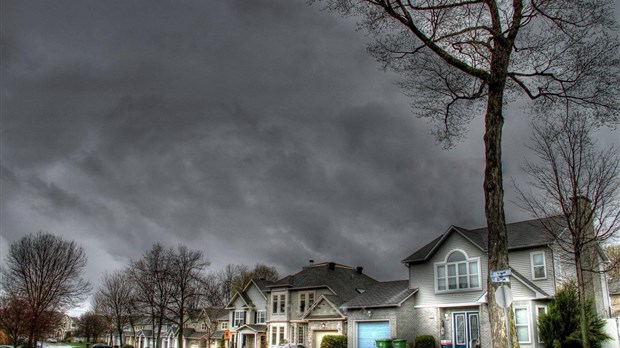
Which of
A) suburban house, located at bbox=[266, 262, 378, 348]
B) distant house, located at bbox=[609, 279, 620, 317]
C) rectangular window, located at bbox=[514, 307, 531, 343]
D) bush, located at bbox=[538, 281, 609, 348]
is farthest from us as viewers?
distant house, located at bbox=[609, 279, 620, 317]

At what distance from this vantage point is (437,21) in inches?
571

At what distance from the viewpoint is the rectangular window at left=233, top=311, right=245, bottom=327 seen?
57938 mm

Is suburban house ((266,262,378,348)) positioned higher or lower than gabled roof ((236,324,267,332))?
higher

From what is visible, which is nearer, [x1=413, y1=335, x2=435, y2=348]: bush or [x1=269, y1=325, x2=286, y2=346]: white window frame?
[x1=413, y1=335, x2=435, y2=348]: bush

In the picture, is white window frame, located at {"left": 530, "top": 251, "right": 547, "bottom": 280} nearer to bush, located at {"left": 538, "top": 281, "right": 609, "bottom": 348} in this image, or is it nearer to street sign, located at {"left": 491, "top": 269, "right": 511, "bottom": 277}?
bush, located at {"left": 538, "top": 281, "right": 609, "bottom": 348}

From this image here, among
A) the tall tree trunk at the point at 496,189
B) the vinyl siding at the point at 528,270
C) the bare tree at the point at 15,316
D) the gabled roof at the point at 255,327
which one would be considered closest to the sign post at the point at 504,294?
the tall tree trunk at the point at 496,189

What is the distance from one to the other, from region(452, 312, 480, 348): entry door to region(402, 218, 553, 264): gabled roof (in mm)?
3939

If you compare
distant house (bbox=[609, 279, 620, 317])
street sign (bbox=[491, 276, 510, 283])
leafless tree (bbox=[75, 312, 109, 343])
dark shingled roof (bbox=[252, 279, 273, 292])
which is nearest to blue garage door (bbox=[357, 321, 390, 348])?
dark shingled roof (bbox=[252, 279, 273, 292])

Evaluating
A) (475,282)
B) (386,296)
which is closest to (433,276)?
(475,282)

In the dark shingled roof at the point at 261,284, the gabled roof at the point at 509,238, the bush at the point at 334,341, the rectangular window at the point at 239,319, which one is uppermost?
the gabled roof at the point at 509,238

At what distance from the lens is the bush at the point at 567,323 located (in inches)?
973

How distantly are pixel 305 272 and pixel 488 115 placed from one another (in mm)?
40483

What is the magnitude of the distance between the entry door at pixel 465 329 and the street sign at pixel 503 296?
743 inches

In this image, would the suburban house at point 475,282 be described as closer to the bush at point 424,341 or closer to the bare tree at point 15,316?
the bush at point 424,341
